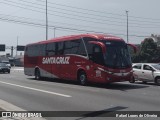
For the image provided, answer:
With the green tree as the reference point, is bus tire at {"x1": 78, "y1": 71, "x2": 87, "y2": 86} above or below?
below

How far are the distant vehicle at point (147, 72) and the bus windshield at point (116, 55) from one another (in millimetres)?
2419

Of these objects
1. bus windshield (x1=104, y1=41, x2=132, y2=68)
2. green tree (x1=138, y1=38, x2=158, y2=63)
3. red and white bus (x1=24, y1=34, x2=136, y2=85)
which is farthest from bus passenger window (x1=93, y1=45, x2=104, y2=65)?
green tree (x1=138, y1=38, x2=158, y2=63)

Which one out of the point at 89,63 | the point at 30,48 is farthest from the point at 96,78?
the point at 30,48

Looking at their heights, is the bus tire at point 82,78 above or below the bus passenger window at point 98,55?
below

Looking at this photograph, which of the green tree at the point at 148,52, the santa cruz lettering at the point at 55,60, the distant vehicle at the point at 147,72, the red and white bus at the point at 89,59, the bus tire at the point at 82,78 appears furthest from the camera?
the green tree at the point at 148,52

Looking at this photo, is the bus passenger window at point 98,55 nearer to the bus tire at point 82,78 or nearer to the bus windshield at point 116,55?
the bus windshield at point 116,55

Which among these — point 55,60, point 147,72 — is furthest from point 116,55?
point 55,60

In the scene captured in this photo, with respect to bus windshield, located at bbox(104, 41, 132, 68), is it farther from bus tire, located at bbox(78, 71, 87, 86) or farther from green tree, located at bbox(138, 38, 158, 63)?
green tree, located at bbox(138, 38, 158, 63)

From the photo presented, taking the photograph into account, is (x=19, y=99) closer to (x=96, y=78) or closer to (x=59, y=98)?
(x=59, y=98)

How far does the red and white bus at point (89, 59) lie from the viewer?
66.0ft

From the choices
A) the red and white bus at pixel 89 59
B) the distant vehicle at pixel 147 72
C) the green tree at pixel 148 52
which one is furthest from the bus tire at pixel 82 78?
the green tree at pixel 148 52

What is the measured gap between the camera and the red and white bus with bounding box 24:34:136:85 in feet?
66.0

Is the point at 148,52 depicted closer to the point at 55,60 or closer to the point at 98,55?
the point at 55,60

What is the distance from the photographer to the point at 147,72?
22844 mm
